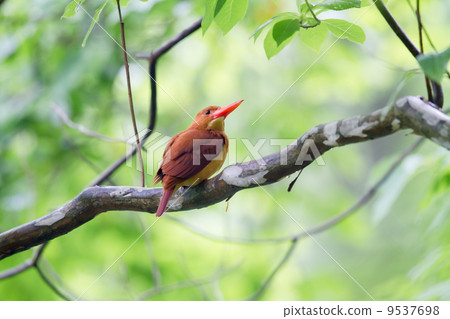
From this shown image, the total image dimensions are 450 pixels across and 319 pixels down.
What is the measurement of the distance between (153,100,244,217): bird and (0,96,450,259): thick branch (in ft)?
0.11

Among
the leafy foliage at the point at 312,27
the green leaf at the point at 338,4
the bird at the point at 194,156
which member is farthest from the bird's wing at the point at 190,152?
the green leaf at the point at 338,4

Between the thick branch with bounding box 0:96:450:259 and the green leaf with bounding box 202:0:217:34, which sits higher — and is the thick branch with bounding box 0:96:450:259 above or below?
below

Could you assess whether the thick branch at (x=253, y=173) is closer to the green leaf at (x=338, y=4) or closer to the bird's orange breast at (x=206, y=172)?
the bird's orange breast at (x=206, y=172)

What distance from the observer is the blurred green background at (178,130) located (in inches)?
64.9

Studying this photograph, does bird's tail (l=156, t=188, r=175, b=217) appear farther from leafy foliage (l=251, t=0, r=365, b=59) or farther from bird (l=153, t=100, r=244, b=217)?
leafy foliage (l=251, t=0, r=365, b=59)

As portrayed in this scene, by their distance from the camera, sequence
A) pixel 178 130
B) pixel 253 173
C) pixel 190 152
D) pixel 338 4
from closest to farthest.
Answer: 1. pixel 338 4
2. pixel 253 173
3. pixel 190 152
4. pixel 178 130

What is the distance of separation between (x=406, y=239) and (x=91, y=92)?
6.34 ft

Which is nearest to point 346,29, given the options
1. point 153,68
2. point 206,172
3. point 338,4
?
point 338,4

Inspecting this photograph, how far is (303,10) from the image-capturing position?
750mm

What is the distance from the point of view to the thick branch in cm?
62

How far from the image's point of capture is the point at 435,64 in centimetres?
Result: 57

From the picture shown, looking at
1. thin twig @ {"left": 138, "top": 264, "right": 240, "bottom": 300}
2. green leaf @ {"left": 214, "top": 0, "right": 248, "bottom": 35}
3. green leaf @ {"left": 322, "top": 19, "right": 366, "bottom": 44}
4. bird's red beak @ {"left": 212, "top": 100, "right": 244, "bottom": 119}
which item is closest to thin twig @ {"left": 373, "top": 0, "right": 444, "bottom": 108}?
green leaf @ {"left": 322, "top": 19, "right": 366, "bottom": 44}

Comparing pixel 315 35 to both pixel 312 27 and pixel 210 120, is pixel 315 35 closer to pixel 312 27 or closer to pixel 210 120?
pixel 312 27

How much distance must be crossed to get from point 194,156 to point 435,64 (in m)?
0.57
